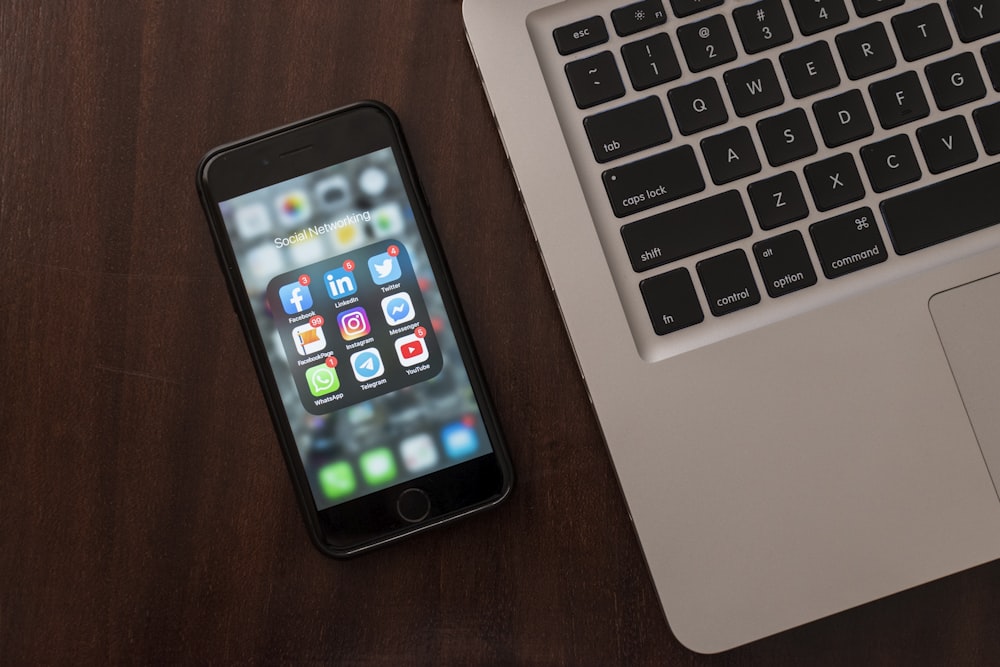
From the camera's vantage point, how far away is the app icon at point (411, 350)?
458mm

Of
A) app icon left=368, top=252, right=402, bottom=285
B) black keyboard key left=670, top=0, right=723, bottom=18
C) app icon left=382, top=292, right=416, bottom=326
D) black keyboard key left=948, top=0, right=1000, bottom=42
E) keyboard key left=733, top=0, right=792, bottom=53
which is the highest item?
black keyboard key left=670, top=0, right=723, bottom=18

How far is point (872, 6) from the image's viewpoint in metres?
0.41

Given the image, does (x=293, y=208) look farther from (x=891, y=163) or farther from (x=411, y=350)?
(x=891, y=163)

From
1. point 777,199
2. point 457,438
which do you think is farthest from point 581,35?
point 457,438

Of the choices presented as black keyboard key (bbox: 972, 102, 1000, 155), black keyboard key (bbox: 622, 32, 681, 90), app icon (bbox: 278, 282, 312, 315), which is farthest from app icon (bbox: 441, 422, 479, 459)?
black keyboard key (bbox: 972, 102, 1000, 155)

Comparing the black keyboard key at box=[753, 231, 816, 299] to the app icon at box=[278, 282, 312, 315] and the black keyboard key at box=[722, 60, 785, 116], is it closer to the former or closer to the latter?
the black keyboard key at box=[722, 60, 785, 116]

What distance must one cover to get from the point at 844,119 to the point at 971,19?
87mm

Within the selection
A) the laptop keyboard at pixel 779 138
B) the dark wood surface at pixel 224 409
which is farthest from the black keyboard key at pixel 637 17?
the dark wood surface at pixel 224 409

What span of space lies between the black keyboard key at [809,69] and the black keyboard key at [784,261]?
0.08m

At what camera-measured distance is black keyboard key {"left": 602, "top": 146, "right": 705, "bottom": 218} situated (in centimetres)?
40

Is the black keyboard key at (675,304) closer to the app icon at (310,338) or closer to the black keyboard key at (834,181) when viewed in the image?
the black keyboard key at (834,181)

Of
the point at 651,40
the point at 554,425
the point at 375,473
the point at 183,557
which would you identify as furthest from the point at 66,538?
the point at 651,40

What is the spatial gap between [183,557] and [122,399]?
0.10m

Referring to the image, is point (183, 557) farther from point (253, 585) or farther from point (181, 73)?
point (181, 73)
